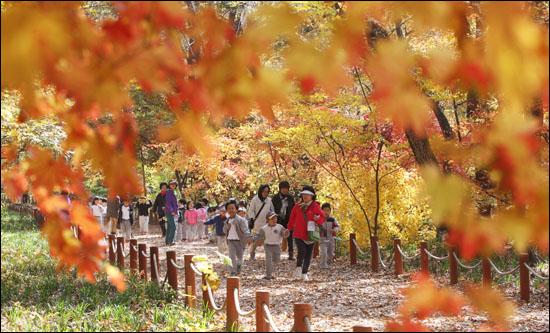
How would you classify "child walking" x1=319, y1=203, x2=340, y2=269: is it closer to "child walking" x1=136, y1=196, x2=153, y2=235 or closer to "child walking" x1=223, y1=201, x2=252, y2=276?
"child walking" x1=223, y1=201, x2=252, y2=276

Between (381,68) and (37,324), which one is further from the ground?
(381,68)

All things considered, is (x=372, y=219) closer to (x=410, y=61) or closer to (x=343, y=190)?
(x=343, y=190)

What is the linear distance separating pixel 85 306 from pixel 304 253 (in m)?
4.59

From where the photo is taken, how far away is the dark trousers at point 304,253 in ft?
36.2

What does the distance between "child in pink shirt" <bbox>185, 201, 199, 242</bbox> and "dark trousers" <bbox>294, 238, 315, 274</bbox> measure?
31.2 feet

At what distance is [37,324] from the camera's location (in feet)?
22.7

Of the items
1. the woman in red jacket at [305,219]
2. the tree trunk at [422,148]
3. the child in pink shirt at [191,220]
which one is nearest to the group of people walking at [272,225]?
the woman in red jacket at [305,219]

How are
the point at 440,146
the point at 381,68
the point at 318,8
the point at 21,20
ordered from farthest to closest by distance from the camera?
the point at 440,146
the point at 318,8
the point at 381,68
the point at 21,20

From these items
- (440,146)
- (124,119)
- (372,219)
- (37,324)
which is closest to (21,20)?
(124,119)

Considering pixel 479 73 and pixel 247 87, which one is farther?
pixel 247 87

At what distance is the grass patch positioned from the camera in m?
6.92

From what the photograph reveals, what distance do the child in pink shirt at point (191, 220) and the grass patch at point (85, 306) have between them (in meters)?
9.05

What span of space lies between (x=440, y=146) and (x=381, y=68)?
8.31 meters

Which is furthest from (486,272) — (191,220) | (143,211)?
(143,211)
